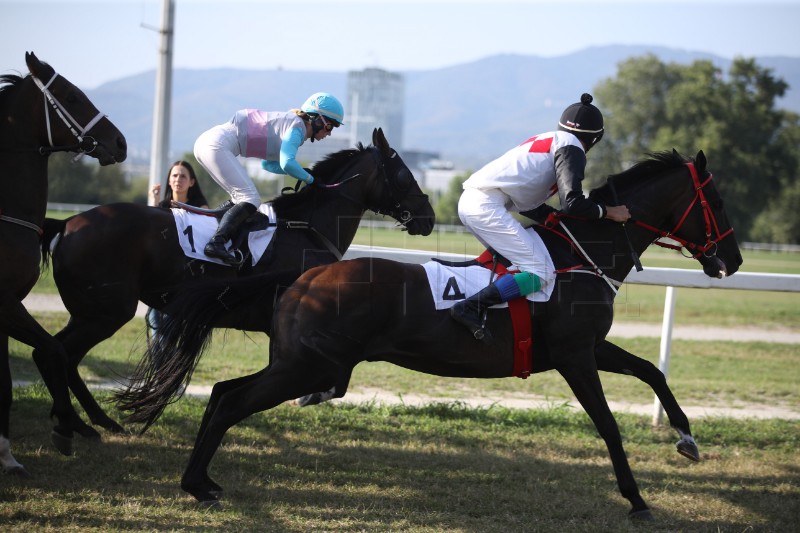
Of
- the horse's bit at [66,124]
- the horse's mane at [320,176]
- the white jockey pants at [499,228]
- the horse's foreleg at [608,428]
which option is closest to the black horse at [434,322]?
the horse's foreleg at [608,428]

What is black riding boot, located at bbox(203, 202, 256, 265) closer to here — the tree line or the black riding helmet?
the black riding helmet

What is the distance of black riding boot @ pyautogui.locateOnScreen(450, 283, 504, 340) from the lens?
467cm

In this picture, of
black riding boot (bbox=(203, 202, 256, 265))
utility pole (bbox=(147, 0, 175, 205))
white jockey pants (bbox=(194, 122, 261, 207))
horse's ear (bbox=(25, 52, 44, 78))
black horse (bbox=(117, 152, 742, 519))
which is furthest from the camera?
utility pole (bbox=(147, 0, 175, 205))

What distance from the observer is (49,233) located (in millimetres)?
5789

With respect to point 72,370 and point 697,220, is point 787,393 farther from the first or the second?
point 72,370

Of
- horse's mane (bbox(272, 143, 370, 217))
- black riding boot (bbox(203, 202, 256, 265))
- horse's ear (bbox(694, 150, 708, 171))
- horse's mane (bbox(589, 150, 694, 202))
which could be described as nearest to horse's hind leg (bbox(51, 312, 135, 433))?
black riding boot (bbox(203, 202, 256, 265))

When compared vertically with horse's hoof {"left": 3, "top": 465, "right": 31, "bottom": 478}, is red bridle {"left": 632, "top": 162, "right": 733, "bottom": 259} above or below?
above

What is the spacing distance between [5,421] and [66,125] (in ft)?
6.13

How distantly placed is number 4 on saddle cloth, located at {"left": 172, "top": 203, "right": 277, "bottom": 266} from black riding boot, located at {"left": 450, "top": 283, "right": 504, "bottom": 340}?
6.26ft

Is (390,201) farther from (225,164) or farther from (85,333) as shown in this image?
(85,333)

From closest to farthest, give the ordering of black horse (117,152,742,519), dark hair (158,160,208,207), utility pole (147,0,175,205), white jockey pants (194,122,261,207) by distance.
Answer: black horse (117,152,742,519) → white jockey pants (194,122,261,207) → dark hair (158,160,208,207) → utility pole (147,0,175,205)

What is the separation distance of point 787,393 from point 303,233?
5.88 metres

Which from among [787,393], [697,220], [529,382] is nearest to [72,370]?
[697,220]

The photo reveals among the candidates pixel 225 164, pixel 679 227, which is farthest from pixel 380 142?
pixel 679 227
